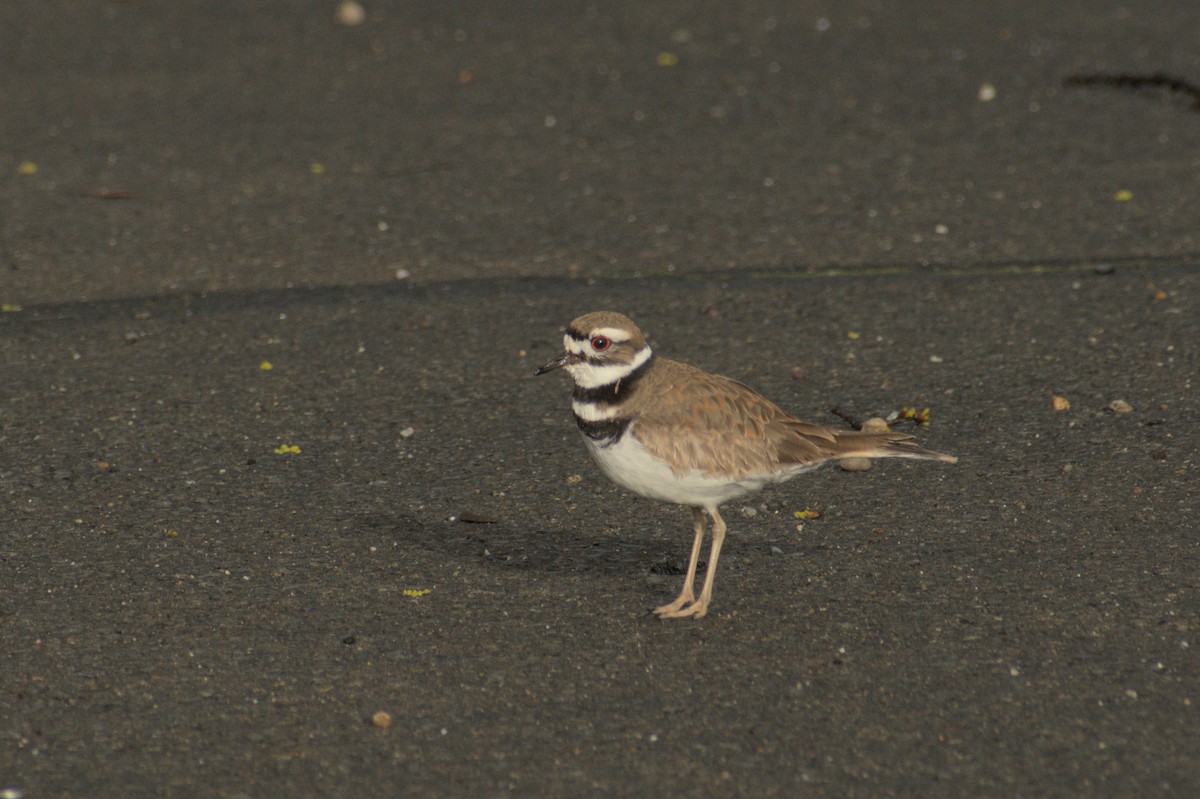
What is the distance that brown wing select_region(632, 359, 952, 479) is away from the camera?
5.65 metres

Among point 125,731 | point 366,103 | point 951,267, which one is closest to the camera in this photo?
point 125,731

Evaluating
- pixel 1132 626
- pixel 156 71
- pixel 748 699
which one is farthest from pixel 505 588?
pixel 156 71

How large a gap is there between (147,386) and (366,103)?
4.68 metres

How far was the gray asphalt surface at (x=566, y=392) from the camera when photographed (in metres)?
5.02

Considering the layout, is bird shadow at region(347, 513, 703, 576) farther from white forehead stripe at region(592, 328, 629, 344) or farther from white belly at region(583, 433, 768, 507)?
white forehead stripe at region(592, 328, 629, 344)

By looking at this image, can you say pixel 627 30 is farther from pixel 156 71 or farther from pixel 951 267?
pixel 951 267

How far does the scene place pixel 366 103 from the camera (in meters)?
11.9

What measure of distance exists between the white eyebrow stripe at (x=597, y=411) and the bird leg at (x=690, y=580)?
653 millimetres

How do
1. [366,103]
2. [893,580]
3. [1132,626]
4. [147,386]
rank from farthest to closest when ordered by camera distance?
1. [366,103]
2. [147,386]
3. [893,580]
4. [1132,626]

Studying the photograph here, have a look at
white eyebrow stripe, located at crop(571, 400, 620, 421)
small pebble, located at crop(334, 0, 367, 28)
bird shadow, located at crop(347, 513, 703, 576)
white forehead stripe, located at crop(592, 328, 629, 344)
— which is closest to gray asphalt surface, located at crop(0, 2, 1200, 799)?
bird shadow, located at crop(347, 513, 703, 576)

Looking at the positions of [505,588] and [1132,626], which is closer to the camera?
[1132,626]

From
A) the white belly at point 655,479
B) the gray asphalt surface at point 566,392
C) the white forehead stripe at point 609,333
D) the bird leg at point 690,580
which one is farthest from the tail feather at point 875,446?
the white forehead stripe at point 609,333

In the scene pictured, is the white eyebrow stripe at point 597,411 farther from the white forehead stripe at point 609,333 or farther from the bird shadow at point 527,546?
the bird shadow at point 527,546

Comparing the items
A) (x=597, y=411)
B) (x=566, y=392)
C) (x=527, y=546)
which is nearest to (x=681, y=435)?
(x=597, y=411)
